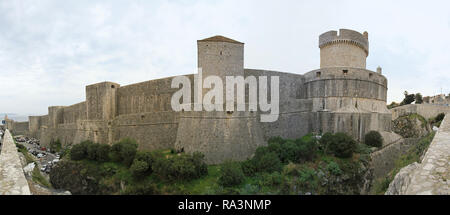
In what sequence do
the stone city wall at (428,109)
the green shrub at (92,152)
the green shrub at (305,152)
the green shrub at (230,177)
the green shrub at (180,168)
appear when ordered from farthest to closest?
the stone city wall at (428,109)
the green shrub at (92,152)
the green shrub at (305,152)
the green shrub at (180,168)
the green shrub at (230,177)

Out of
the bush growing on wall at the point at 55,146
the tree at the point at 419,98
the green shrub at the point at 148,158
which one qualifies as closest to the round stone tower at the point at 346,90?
the green shrub at the point at 148,158

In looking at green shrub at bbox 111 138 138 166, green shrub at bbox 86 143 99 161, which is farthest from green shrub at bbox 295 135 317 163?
green shrub at bbox 86 143 99 161

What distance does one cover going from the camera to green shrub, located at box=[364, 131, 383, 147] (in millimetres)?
12622

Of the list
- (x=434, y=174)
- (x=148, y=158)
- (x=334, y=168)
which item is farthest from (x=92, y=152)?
(x=434, y=174)

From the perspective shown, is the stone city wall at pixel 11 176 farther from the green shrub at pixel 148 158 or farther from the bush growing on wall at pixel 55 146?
the bush growing on wall at pixel 55 146

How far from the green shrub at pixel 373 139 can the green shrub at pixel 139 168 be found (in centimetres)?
1375

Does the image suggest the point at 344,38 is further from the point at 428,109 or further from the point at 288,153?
the point at 428,109

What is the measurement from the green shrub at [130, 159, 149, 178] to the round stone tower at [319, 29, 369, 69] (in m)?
16.4

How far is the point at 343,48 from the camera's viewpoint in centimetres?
1641

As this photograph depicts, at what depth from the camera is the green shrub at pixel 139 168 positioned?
9.48 meters
